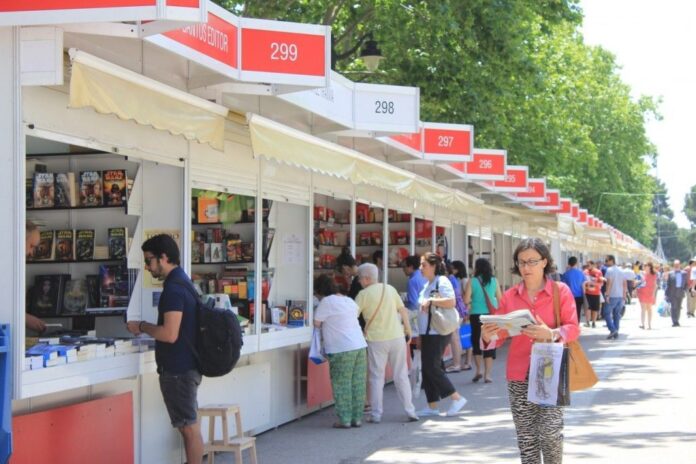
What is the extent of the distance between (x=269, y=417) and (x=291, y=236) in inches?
76.8

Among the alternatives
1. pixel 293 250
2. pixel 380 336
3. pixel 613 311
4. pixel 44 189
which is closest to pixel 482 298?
pixel 380 336

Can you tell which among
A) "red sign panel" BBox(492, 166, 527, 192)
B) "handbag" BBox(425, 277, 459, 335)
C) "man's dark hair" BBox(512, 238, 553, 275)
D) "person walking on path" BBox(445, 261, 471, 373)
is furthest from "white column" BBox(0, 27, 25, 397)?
"red sign panel" BBox(492, 166, 527, 192)

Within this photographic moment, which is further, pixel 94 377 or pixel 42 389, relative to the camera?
pixel 94 377

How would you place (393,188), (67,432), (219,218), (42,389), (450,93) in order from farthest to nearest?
1. (450,93)
2. (393,188)
3. (219,218)
4. (67,432)
5. (42,389)

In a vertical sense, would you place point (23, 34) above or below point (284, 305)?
above

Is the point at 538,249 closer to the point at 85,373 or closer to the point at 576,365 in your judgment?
the point at 576,365

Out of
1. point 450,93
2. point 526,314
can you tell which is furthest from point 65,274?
point 450,93

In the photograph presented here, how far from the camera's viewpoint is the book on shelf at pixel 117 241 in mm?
8461

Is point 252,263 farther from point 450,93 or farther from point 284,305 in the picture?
point 450,93

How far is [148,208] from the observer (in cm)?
848

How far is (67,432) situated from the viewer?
683cm

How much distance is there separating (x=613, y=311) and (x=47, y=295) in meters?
17.1

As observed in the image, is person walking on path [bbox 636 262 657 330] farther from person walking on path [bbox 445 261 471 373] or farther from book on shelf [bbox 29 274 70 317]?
book on shelf [bbox 29 274 70 317]

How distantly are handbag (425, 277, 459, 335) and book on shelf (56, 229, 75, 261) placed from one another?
165 inches
